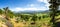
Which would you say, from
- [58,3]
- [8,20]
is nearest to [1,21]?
[8,20]

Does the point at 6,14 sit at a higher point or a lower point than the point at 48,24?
higher

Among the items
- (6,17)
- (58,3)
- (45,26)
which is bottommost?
(45,26)

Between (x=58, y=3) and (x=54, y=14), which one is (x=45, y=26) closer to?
(x=54, y=14)

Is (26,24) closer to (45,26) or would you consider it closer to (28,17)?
(28,17)

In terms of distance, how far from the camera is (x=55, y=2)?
6.92 meters

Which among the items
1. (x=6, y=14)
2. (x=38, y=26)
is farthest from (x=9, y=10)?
(x=38, y=26)

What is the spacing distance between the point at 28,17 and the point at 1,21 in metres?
1.19

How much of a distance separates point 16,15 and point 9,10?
38 centimetres

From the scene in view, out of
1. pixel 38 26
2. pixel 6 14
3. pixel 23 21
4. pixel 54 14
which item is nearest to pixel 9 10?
pixel 6 14

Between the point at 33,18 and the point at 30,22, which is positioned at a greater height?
the point at 33,18

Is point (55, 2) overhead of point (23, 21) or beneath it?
overhead

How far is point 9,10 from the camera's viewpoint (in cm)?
699

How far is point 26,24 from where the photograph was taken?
702 centimetres

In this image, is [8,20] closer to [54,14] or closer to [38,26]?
[38,26]
